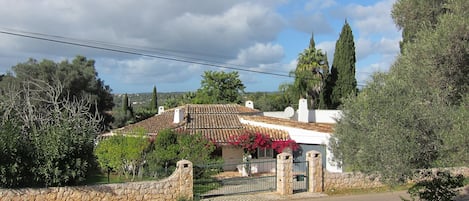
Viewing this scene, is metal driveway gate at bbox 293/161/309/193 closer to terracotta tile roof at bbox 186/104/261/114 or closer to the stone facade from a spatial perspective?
the stone facade

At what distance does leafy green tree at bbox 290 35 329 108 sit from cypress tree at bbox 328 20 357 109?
3475 mm

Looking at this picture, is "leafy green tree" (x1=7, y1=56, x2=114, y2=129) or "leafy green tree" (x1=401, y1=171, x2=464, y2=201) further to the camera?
"leafy green tree" (x1=7, y1=56, x2=114, y2=129)

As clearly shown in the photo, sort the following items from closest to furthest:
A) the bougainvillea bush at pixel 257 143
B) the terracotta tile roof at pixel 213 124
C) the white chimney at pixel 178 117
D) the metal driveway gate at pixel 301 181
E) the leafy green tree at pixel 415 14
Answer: the leafy green tree at pixel 415 14 < the metal driveway gate at pixel 301 181 < the bougainvillea bush at pixel 257 143 < the terracotta tile roof at pixel 213 124 < the white chimney at pixel 178 117

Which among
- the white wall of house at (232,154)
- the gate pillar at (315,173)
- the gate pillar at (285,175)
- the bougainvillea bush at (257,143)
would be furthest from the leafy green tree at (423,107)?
the white wall of house at (232,154)

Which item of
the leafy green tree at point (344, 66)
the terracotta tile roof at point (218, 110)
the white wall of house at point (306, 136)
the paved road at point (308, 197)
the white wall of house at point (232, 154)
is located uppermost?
the leafy green tree at point (344, 66)

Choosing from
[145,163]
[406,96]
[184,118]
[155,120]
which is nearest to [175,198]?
[145,163]

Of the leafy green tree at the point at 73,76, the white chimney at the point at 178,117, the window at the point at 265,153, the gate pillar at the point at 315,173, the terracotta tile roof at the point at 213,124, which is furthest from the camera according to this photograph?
the leafy green tree at the point at 73,76

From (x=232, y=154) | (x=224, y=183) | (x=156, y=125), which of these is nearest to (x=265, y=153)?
(x=232, y=154)

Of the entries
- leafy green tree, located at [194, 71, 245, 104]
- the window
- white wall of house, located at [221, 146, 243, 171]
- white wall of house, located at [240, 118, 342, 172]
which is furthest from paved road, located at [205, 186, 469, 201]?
leafy green tree, located at [194, 71, 245, 104]

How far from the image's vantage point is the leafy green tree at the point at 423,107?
659 centimetres

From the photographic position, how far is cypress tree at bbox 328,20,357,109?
A: 3362 cm

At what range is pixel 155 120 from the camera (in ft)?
91.1

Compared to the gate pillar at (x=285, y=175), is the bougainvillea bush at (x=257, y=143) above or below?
above

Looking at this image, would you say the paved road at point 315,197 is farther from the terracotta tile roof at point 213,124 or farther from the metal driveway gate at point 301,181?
the terracotta tile roof at point 213,124
